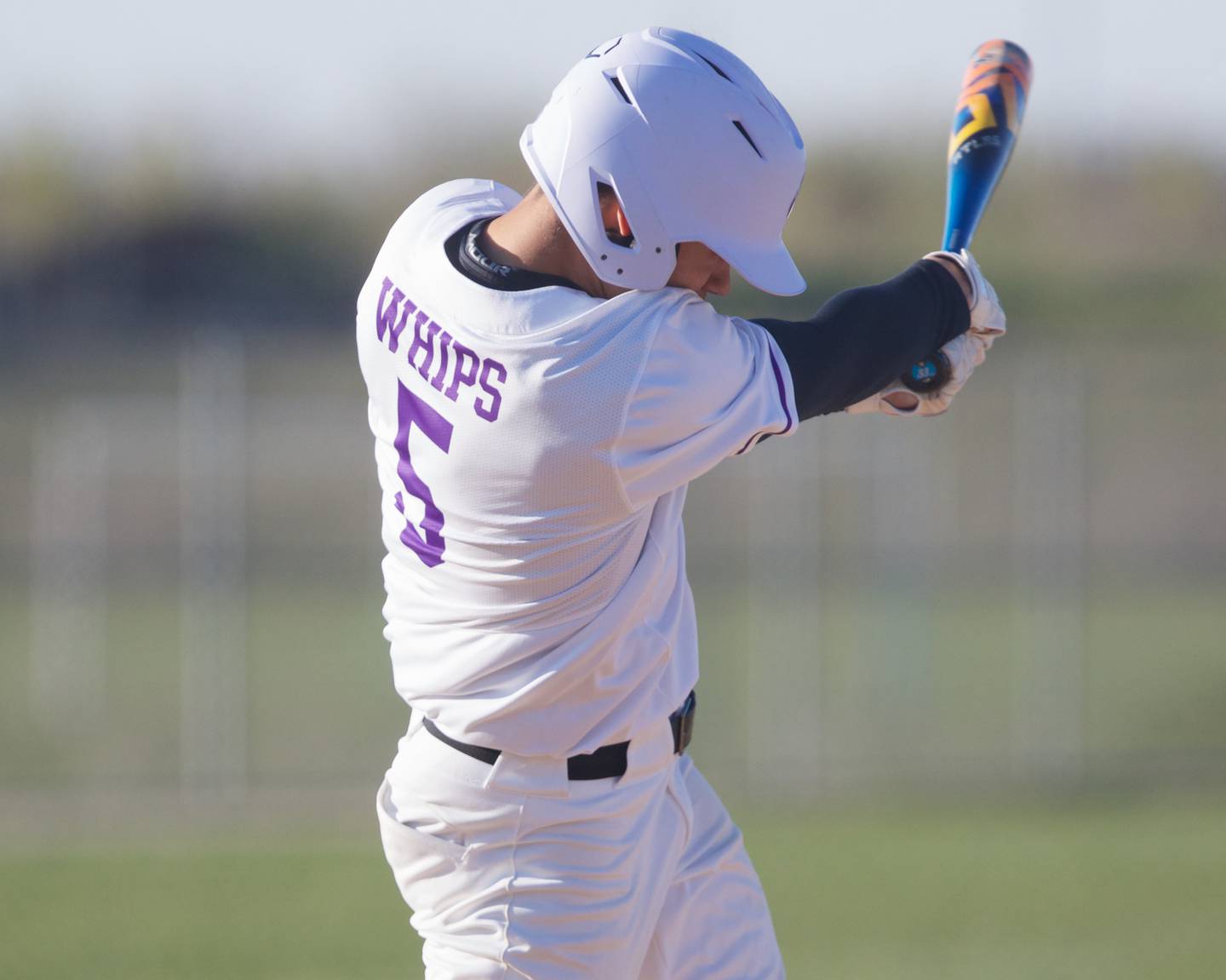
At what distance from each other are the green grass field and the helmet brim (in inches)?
178

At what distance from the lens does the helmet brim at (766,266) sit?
309 cm

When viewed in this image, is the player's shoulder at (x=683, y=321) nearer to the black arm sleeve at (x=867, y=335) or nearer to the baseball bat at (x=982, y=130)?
the black arm sleeve at (x=867, y=335)

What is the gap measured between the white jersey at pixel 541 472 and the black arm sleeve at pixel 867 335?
82mm

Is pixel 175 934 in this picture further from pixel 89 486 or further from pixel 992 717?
pixel 89 486

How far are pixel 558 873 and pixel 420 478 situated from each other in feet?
2.59

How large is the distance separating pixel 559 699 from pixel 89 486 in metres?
19.5

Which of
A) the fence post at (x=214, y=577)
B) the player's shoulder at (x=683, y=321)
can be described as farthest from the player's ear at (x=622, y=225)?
the fence post at (x=214, y=577)

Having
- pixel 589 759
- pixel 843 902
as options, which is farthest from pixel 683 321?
pixel 843 902

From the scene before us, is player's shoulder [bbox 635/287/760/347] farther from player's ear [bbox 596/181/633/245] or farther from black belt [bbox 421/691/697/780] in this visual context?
black belt [bbox 421/691/697/780]

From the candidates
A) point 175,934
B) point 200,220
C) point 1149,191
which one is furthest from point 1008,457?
point 200,220

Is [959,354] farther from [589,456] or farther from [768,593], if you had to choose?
[768,593]

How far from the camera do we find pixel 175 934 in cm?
798

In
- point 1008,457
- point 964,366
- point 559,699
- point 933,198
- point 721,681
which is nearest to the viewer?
point 559,699

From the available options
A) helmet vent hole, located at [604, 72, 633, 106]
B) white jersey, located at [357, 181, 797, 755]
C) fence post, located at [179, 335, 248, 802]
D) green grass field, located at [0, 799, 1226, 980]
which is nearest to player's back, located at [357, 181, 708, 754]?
white jersey, located at [357, 181, 797, 755]
